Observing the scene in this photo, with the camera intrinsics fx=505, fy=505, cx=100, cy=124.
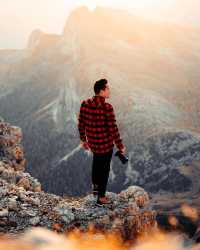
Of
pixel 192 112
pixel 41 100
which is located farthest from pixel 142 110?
pixel 41 100

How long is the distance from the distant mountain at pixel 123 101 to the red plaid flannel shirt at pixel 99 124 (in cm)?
8760

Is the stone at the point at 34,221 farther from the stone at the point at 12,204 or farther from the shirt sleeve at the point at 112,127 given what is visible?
the shirt sleeve at the point at 112,127

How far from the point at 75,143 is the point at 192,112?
3164 cm

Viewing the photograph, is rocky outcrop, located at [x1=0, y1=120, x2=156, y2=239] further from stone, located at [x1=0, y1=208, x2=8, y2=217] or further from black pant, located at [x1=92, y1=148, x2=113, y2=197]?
black pant, located at [x1=92, y1=148, x2=113, y2=197]

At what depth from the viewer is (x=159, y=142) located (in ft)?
373

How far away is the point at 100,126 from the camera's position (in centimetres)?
975

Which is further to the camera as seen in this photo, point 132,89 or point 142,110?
point 132,89

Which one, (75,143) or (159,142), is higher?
(75,143)

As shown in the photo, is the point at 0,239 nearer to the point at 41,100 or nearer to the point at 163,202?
the point at 163,202

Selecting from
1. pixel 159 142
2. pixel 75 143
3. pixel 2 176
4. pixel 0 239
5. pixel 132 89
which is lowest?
pixel 0 239

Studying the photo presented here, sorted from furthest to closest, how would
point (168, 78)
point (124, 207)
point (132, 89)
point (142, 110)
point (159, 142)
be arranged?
point (168, 78)
point (132, 89)
point (142, 110)
point (159, 142)
point (124, 207)

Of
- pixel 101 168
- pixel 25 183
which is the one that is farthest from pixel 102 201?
pixel 25 183

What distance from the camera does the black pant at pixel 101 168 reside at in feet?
33.0

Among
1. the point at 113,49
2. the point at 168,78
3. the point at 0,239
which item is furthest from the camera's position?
the point at 113,49
